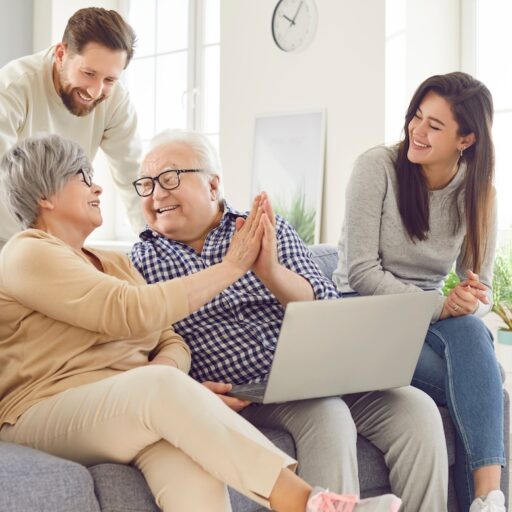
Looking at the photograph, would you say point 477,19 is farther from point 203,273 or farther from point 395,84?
point 203,273

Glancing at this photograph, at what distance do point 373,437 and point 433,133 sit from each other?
933mm

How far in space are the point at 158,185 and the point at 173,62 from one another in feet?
12.7

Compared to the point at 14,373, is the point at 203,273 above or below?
above

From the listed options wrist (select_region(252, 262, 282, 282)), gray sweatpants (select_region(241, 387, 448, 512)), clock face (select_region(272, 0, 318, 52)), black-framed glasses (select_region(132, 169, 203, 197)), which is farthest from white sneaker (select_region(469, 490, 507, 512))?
clock face (select_region(272, 0, 318, 52))

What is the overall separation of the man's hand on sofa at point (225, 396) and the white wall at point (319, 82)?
8.74 ft

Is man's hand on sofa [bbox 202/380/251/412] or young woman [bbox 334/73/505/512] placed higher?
young woman [bbox 334/73/505/512]

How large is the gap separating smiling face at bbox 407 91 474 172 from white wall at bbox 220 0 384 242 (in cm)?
187

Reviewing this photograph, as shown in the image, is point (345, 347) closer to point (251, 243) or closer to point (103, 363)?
point (251, 243)

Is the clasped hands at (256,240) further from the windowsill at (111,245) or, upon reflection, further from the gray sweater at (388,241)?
the windowsill at (111,245)

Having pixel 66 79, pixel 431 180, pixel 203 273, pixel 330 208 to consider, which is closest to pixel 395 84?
pixel 330 208

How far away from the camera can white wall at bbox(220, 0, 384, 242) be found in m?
4.51

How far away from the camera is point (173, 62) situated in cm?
599

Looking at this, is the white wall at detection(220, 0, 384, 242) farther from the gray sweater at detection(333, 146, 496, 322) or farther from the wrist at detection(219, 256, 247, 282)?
the wrist at detection(219, 256, 247, 282)

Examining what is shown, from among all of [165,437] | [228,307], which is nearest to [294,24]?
[228,307]
